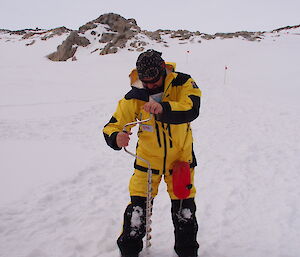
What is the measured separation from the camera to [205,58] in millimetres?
22500

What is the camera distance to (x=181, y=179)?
2.56 metres

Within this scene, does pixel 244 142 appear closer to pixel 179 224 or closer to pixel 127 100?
pixel 179 224

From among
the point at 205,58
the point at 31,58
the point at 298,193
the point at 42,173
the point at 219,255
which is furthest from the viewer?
the point at 31,58

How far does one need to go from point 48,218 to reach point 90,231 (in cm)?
63

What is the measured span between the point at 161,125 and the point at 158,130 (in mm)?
56

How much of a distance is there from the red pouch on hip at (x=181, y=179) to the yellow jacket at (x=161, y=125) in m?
0.14

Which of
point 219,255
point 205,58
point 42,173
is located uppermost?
point 205,58

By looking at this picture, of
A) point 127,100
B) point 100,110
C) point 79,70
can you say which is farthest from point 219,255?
point 79,70

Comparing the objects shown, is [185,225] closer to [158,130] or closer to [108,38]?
[158,130]

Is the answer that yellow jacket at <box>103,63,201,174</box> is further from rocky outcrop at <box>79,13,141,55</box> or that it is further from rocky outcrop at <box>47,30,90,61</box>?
rocky outcrop at <box>47,30,90,61</box>

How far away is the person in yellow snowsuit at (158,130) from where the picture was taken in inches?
93.7

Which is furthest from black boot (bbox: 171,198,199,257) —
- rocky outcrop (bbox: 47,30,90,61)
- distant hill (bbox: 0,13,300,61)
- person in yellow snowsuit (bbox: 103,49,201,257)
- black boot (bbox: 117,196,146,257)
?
rocky outcrop (bbox: 47,30,90,61)

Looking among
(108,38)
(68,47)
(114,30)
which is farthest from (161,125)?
Answer: (114,30)

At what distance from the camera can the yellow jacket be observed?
8.23ft
